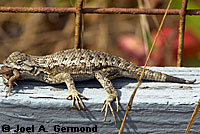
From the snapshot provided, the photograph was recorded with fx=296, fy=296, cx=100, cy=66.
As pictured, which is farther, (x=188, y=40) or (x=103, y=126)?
(x=188, y=40)

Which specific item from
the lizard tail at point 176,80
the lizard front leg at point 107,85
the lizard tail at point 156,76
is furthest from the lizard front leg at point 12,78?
the lizard tail at point 176,80

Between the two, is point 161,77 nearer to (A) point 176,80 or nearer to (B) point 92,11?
(A) point 176,80

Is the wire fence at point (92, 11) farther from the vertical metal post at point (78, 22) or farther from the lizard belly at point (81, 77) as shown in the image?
the lizard belly at point (81, 77)

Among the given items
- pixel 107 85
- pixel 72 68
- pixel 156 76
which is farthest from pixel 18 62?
pixel 156 76

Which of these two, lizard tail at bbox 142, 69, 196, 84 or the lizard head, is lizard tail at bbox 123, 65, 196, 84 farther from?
the lizard head

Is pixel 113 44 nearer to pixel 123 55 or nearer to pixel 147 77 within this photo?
pixel 123 55

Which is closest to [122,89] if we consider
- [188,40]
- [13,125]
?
[13,125]

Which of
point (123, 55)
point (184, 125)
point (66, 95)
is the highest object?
point (66, 95)

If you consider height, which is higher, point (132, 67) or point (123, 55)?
point (132, 67)

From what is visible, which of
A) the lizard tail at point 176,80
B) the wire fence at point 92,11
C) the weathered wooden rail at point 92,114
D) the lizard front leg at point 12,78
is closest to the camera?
the weathered wooden rail at point 92,114

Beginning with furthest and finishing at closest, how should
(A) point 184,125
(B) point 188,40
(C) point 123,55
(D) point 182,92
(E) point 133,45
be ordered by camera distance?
1. (C) point 123,55
2. (E) point 133,45
3. (B) point 188,40
4. (D) point 182,92
5. (A) point 184,125
